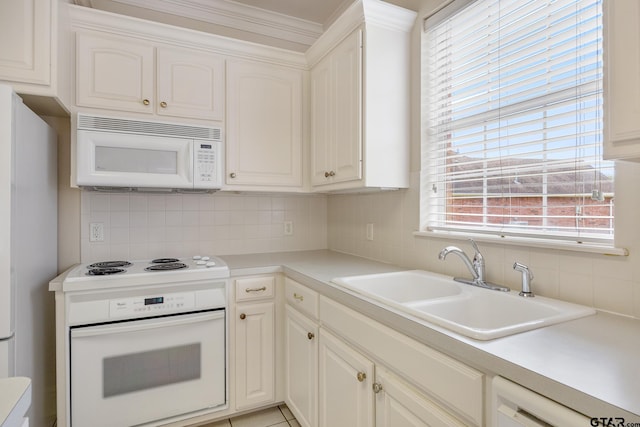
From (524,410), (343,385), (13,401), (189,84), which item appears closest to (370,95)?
(189,84)

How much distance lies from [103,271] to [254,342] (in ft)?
2.93

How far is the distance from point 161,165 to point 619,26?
1984 millimetres

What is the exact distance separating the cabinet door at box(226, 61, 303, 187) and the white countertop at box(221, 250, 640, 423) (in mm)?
1255

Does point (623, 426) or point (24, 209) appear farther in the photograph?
point (24, 209)

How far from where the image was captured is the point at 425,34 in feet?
6.15

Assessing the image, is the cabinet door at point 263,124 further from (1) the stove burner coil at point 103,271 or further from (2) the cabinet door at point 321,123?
(1) the stove burner coil at point 103,271

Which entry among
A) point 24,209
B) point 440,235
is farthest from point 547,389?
point 24,209

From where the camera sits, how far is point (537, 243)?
4.35 feet

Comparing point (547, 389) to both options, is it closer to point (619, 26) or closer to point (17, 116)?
point (619, 26)

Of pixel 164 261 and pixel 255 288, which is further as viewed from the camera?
pixel 164 261

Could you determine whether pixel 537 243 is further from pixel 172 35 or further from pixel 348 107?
pixel 172 35

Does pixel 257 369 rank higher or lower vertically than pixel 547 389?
lower

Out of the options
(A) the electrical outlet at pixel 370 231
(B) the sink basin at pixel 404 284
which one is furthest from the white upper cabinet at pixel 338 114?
(B) the sink basin at pixel 404 284

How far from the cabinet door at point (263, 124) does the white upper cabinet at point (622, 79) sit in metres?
1.76
